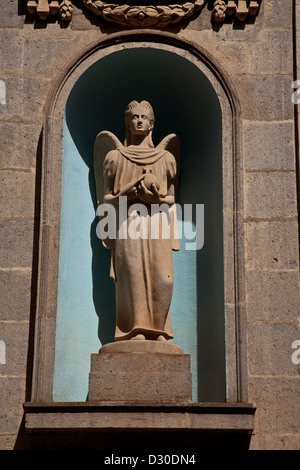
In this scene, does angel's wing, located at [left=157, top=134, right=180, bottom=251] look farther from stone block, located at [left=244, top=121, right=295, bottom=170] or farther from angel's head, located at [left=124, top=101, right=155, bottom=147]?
stone block, located at [left=244, top=121, right=295, bottom=170]

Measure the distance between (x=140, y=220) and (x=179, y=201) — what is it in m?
0.88

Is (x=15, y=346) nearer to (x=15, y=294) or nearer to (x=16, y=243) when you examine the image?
(x=15, y=294)

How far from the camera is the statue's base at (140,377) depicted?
9.48m

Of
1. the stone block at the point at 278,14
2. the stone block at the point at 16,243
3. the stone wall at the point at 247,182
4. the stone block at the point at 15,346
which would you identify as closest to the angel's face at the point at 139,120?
the stone wall at the point at 247,182

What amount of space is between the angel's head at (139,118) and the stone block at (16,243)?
1.34 m

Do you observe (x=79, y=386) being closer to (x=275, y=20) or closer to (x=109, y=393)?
(x=109, y=393)

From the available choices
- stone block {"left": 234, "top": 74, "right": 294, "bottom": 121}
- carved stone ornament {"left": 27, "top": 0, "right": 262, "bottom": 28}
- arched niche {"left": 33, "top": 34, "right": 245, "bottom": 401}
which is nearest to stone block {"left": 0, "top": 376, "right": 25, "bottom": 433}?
arched niche {"left": 33, "top": 34, "right": 245, "bottom": 401}

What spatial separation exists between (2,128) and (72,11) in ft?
4.52

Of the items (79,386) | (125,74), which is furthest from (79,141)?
(79,386)

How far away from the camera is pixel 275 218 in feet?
33.4

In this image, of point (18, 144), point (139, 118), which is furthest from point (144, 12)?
point (18, 144)

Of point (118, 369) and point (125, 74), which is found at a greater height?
point (125, 74)

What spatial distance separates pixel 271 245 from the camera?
10.1 m

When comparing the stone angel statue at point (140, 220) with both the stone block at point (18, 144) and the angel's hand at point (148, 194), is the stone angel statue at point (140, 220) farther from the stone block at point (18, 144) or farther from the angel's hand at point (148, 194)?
the stone block at point (18, 144)
